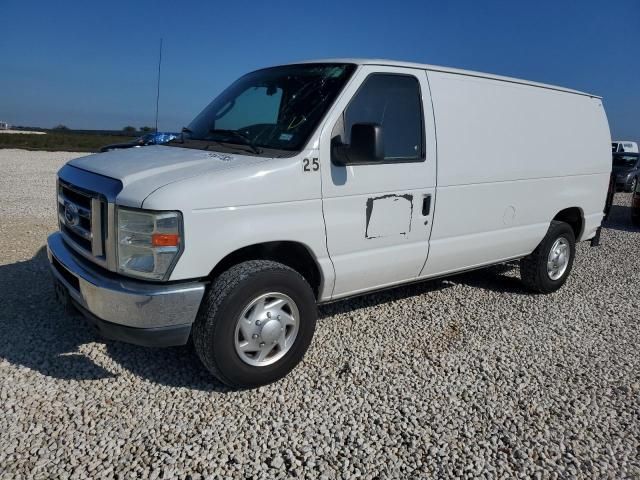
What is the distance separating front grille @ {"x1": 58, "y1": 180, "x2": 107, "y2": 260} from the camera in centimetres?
318

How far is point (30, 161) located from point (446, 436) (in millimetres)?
21102

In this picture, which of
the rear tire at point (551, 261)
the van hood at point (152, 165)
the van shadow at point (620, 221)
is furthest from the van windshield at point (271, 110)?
the van shadow at point (620, 221)

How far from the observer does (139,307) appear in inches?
119

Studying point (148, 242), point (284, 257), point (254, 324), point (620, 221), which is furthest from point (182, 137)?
point (620, 221)

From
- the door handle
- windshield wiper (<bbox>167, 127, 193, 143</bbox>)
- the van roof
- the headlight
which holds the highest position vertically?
the van roof

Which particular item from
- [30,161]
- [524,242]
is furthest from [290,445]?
[30,161]

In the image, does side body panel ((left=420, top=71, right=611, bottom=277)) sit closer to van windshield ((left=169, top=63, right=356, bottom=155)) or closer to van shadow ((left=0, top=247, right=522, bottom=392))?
van windshield ((left=169, top=63, right=356, bottom=155))

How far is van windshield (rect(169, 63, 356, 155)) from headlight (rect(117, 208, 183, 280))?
0.95 m

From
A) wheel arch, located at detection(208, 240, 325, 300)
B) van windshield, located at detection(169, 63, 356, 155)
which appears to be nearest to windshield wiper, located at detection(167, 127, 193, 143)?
van windshield, located at detection(169, 63, 356, 155)

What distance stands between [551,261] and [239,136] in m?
3.81

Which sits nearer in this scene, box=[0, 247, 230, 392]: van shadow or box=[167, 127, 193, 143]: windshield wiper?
box=[0, 247, 230, 392]: van shadow

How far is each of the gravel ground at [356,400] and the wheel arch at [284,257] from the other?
0.67m

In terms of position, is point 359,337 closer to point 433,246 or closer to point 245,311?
point 433,246

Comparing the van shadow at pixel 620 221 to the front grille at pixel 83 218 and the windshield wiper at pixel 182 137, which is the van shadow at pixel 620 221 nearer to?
the windshield wiper at pixel 182 137
